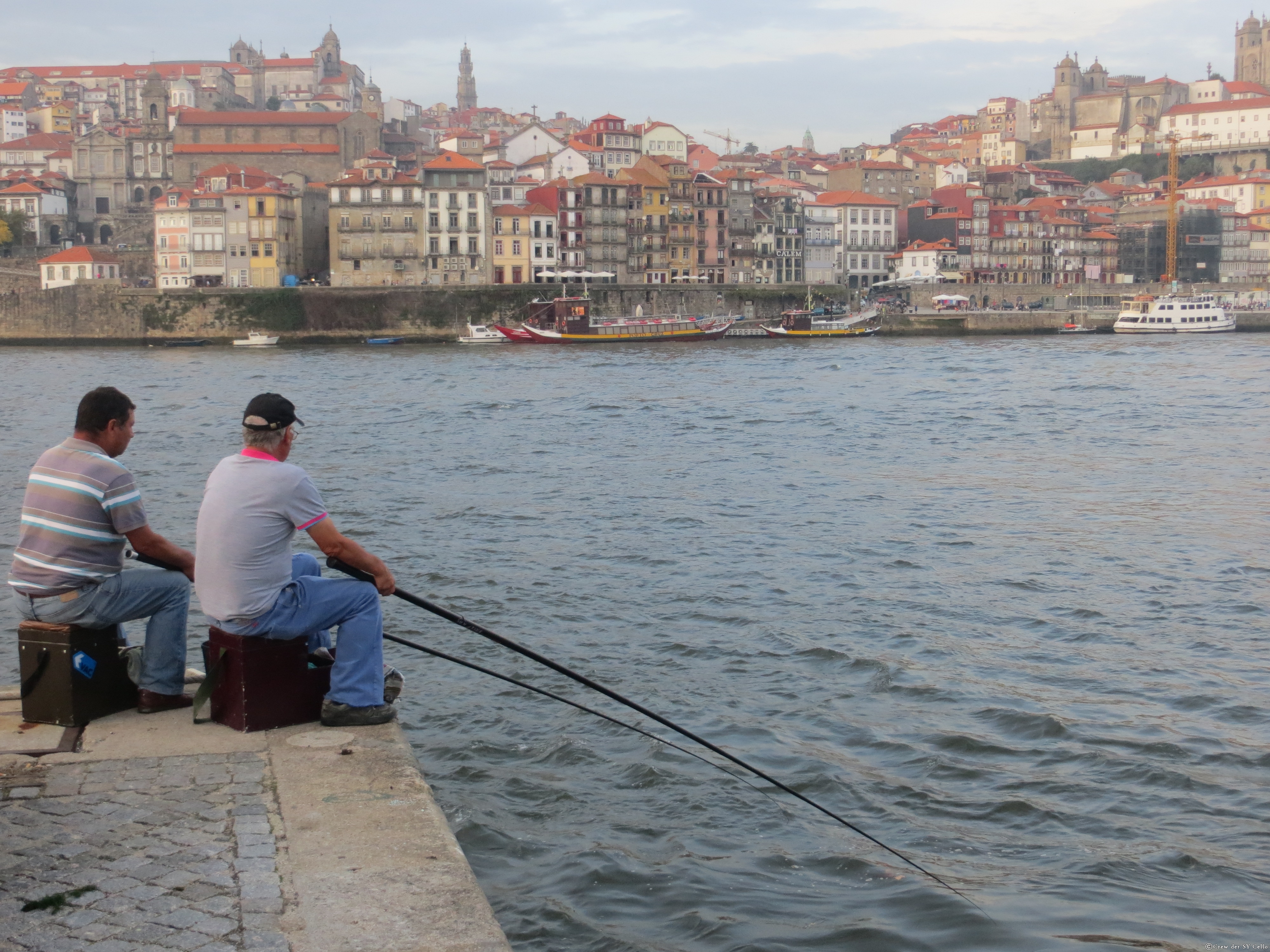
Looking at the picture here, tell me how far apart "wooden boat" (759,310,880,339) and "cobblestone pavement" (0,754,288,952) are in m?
61.8

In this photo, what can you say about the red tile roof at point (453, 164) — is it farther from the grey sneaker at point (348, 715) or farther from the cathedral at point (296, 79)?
the grey sneaker at point (348, 715)

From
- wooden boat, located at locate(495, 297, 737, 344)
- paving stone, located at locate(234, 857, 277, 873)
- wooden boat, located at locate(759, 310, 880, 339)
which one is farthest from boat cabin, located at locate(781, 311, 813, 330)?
paving stone, located at locate(234, 857, 277, 873)

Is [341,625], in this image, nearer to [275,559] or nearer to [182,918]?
[275,559]

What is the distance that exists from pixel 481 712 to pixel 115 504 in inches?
98.9

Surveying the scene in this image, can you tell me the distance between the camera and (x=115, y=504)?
189 inches

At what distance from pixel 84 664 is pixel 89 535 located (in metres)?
0.45

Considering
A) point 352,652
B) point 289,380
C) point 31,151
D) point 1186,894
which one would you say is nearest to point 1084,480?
point 1186,894

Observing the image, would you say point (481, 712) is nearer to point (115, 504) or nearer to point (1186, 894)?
point (115, 504)

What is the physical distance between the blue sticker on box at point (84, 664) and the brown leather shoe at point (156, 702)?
0.21 m

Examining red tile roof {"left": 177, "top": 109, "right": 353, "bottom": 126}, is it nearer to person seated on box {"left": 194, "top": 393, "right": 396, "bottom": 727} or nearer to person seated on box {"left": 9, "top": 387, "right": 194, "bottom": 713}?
person seated on box {"left": 9, "top": 387, "right": 194, "bottom": 713}

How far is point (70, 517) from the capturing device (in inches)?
188

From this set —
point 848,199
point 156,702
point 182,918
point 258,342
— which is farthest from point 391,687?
point 848,199

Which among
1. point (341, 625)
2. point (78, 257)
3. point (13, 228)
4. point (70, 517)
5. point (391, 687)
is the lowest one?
point (391, 687)

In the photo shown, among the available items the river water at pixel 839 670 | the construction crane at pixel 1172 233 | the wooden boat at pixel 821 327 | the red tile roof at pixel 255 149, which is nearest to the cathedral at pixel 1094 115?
the construction crane at pixel 1172 233
